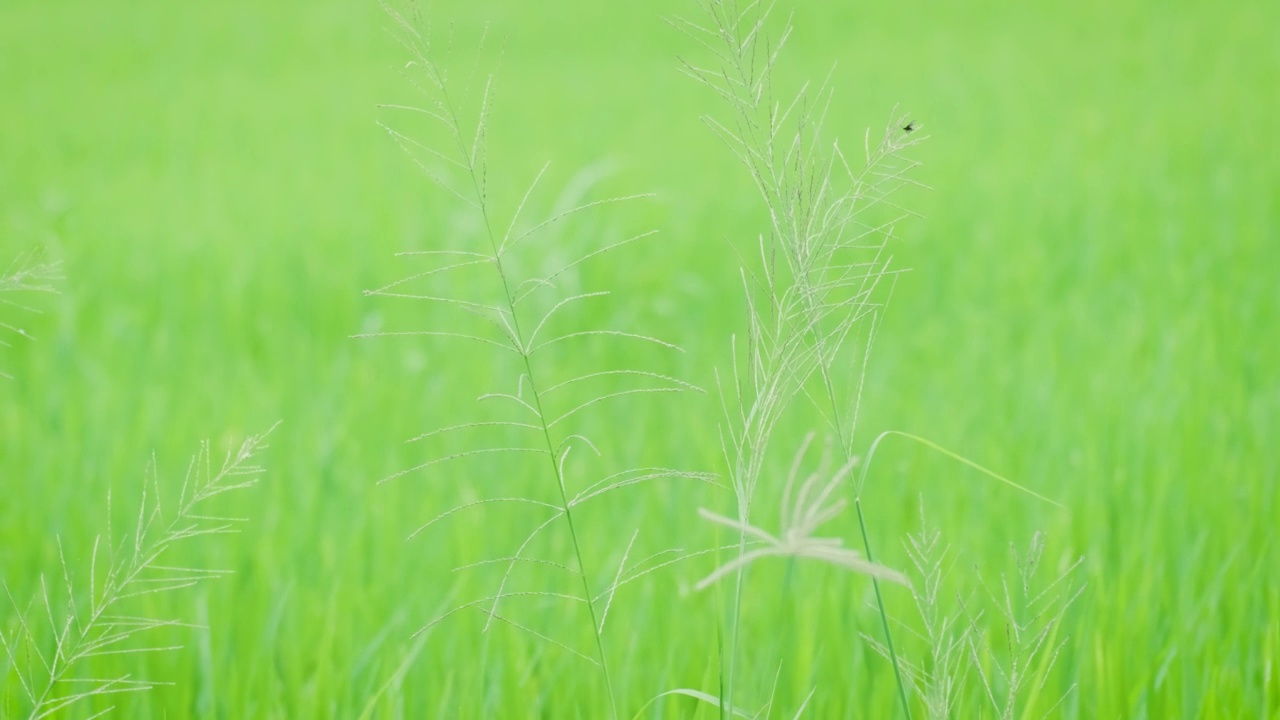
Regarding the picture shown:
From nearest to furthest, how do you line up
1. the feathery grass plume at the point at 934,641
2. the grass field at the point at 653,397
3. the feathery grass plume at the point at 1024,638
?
the feathery grass plume at the point at 934,641 < the feathery grass plume at the point at 1024,638 < the grass field at the point at 653,397

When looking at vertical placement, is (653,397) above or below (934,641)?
below

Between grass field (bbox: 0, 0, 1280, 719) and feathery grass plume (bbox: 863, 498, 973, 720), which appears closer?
feathery grass plume (bbox: 863, 498, 973, 720)

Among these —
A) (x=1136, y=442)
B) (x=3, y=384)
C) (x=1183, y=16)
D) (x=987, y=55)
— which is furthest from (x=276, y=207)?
(x=1183, y=16)

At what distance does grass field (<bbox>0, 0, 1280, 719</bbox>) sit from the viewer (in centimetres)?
136

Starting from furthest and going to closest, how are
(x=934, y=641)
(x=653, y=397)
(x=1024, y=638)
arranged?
1. (x=653, y=397)
2. (x=1024, y=638)
3. (x=934, y=641)

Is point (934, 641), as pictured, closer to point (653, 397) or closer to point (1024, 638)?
point (1024, 638)

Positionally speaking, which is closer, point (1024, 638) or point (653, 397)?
point (1024, 638)

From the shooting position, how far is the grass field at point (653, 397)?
136cm

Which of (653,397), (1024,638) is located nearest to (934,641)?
(1024,638)

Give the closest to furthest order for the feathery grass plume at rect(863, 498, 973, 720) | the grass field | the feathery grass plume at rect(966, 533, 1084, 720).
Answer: the feathery grass plume at rect(863, 498, 973, 720)
the feathery grass plume at rect(966, 533, 1084, 720)
the grass field

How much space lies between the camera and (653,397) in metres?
2.69

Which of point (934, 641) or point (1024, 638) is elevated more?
point (934, 641)

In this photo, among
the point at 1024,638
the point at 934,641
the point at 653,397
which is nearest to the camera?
the point at 934,641

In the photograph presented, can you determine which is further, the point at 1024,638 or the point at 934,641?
the point at 1024,638
